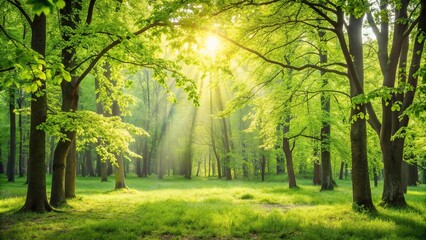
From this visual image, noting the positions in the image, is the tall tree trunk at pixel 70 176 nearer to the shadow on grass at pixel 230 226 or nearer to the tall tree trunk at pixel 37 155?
the tall tree trunk at pixel 37 155

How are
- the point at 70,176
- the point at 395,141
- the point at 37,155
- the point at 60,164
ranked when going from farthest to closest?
the point at 70,176, the point at 60,164, the point at 395,141, the point at 37,155

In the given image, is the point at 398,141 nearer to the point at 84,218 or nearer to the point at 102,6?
the point at 84,218

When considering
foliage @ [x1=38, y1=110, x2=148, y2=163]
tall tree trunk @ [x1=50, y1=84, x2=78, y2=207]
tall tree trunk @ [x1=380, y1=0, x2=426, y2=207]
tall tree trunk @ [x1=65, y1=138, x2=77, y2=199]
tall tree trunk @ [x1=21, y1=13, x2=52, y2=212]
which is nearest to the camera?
foliage @ [x1=38, y1=110, x2=148, y2=163]

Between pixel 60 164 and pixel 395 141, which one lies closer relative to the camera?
pixel 395 141

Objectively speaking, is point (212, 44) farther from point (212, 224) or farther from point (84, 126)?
point (212, 224)

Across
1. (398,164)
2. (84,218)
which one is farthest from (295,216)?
(84,218)

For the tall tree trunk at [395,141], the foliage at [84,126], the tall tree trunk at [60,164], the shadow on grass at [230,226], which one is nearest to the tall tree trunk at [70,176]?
the tall tree trunk at [60,164]

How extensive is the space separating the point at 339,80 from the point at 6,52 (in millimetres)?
14586

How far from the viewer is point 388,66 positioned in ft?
40.3

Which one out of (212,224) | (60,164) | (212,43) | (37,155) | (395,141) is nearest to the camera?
(212,224)

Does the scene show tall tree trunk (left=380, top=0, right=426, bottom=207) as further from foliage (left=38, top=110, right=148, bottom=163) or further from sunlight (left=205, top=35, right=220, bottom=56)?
foliage (left=38, top=110, right=148, bottom=163)

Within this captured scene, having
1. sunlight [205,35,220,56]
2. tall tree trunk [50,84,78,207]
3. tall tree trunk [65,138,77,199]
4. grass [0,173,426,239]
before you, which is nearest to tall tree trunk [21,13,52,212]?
grass [0,173,426,239]

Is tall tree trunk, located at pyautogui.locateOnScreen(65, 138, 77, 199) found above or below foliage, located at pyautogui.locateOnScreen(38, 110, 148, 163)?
below

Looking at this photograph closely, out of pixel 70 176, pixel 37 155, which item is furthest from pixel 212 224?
pixel 70 176
